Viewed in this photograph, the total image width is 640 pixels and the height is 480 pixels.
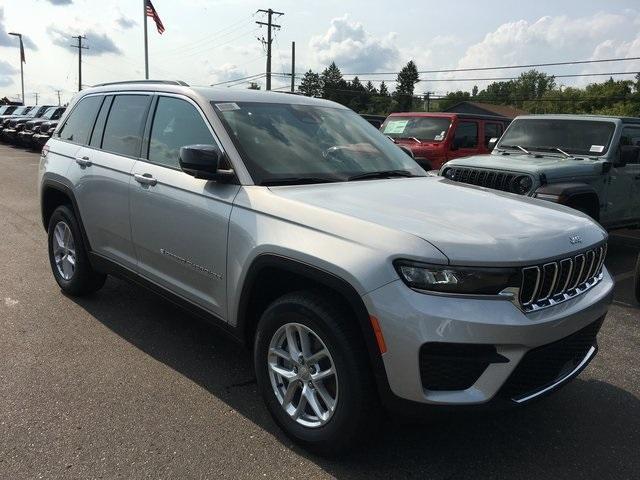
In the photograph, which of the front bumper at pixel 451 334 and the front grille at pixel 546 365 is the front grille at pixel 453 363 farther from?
the front grille at pixel 546 365

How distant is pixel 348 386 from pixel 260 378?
27.5 inches

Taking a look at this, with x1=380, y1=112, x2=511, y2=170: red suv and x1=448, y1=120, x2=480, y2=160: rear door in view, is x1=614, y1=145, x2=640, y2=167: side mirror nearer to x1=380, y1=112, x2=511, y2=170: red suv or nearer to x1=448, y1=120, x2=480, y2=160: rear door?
x1=380, y1=112, x2=511, y2=170: red suv

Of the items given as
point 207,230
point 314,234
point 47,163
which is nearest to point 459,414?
point 314,234

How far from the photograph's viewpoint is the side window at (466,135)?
1178 centimetres

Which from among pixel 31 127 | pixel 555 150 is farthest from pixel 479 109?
pixel 555 150

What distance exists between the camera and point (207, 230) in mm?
3322

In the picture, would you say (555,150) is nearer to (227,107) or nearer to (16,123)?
(227,107)

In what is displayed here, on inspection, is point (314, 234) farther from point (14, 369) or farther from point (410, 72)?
point (410, 72)

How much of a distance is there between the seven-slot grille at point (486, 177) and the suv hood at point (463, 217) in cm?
335

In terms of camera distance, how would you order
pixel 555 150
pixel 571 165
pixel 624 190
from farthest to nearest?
pixel 555 150 < pixel 624 190 < pixel 571 165

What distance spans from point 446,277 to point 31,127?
2460 centimetres

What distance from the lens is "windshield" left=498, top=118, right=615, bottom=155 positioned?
24.9ft

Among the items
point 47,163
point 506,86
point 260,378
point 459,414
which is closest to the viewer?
point 459,414

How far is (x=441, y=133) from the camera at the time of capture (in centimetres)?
1170
